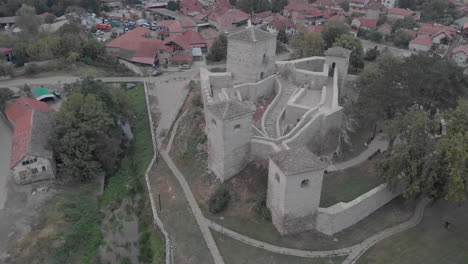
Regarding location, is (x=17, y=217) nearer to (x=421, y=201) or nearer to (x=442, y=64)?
(x=421, y=201)

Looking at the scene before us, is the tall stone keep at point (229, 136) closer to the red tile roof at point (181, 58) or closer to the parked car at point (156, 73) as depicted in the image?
the parked car at point (156, 73)

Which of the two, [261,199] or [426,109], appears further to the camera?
[426,109]

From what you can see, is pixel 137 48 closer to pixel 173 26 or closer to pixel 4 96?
pixel 173 26

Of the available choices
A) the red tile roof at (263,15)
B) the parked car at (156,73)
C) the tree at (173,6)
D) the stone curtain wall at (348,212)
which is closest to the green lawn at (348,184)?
the stone curtain wall at (348,212)

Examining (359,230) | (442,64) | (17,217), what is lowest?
(17,217)

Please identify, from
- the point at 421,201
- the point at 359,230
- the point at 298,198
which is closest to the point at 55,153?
the point at 298,198

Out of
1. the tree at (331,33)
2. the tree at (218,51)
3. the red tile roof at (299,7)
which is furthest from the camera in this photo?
the red tile roof at (299,7)

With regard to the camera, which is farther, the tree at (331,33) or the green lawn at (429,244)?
Result: the tree at (331,33)
